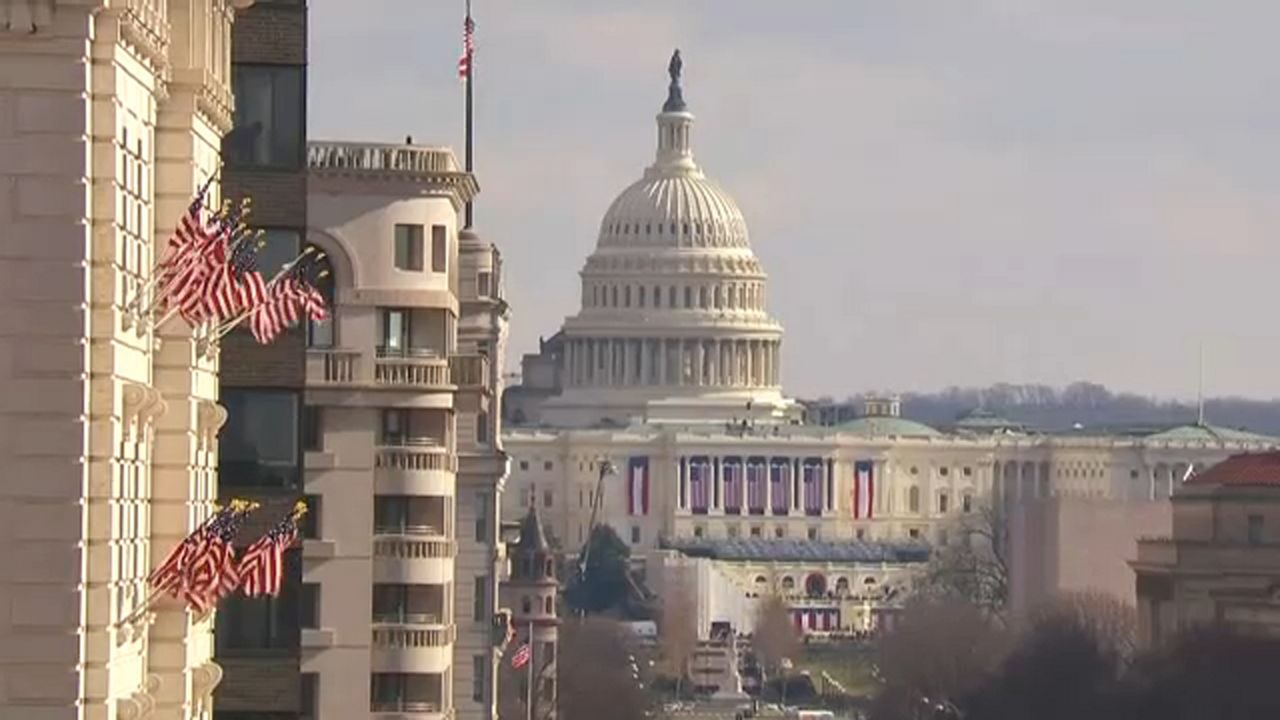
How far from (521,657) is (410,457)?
143 feet

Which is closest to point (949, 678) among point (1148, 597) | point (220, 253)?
point (1148, 597)

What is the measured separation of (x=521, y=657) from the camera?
9312 cm

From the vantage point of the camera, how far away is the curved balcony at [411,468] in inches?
1946

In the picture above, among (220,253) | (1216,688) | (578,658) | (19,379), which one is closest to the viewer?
(19,379)

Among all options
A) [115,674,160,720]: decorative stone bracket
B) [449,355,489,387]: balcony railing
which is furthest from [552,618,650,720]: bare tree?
[115,674,160,720]: decorative stone bracket

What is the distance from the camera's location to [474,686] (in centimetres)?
6319

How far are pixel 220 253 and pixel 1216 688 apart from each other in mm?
89620

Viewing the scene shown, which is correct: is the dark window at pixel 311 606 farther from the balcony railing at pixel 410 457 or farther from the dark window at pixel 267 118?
the dark window at pixel 267 118

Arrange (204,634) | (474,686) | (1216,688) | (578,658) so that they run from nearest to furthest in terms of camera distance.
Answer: (204,634) < (474,686) < (1216,688) < (578,658)

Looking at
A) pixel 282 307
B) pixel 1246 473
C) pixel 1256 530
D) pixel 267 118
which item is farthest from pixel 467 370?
pixel 1246 473

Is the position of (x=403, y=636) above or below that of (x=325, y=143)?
below

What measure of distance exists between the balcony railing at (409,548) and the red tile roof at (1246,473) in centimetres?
10369

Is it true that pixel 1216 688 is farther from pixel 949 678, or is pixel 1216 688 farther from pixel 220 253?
pixel 220 253

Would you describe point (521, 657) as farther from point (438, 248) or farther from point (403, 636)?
point (438, 248)
